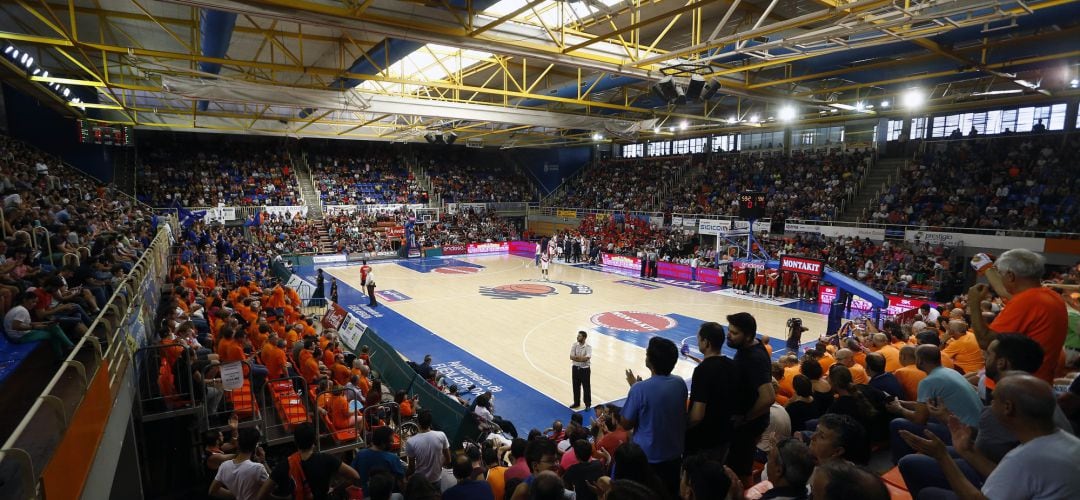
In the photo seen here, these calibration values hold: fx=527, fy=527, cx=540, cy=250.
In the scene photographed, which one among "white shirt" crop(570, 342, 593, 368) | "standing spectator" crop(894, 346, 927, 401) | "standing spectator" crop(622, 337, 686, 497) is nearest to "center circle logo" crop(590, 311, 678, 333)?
"white shirt" crop(570, 342, 593, 368)

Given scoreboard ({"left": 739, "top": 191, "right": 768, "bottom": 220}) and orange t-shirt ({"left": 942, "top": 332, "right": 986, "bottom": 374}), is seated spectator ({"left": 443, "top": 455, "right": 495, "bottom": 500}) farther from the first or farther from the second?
scoreboard ({"left": 739, "top": 191, "right": 768, "bottom": 220})

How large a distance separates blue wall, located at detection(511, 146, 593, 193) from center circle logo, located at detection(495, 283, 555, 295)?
71.9 ft

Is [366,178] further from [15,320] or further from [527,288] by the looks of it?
[15,320]

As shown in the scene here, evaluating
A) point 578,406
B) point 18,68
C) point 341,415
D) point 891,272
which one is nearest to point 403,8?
point 341,415

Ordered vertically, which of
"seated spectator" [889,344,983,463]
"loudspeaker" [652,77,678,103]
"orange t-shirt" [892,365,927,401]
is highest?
"loudspeaker" [652,77,678,103]

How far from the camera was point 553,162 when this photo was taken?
44.4 m

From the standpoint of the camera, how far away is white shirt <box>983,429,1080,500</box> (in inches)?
82.4

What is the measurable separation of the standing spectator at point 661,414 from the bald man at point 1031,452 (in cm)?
143

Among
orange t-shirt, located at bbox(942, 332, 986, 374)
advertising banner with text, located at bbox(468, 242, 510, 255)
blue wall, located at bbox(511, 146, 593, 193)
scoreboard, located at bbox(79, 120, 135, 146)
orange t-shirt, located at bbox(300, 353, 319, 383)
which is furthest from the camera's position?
blue wall, located at bbox(511, 146, 593, 193)

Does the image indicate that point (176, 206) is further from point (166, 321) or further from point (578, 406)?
point (578, 406)

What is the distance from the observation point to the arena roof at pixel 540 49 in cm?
944

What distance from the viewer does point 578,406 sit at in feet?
34.0

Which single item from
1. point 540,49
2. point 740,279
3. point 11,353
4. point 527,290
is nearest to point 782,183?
point 740,279

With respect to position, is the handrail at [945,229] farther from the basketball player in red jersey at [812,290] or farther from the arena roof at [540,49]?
the basketball player in red jersey at [812,290]
